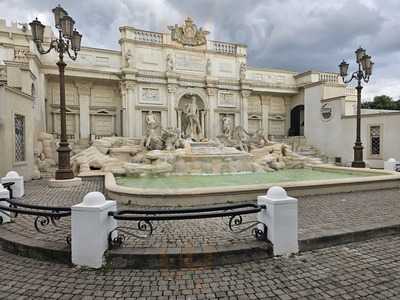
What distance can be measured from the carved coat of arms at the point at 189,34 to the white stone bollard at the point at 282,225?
20.5m

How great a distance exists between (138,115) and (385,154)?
1748cm

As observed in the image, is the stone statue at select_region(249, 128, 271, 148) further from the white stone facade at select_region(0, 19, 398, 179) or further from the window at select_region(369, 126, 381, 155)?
the window at select_region(369, 126, 381, 155)

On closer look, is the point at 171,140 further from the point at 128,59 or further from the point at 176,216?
the point at 176,216

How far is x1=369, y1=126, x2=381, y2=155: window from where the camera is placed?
16.6m

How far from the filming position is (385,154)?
16266 millimetres

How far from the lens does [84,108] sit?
65.4 ft

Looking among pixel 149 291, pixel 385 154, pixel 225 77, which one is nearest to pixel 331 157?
pixel 385 154

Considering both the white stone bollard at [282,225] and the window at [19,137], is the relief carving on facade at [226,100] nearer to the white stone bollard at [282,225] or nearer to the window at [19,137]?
the window at [19,137]

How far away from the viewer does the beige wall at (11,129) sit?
367 inches

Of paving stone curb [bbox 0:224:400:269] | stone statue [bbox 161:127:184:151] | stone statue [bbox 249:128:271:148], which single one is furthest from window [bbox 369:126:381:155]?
paving stone curb [bbox 0:224:400:269]

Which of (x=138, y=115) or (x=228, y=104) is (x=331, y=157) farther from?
(x=138, y=115)

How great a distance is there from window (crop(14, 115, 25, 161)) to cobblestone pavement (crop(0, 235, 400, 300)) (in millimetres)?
8215

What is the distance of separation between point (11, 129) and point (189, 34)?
639 inches

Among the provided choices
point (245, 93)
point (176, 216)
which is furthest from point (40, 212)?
point (245, 93)
